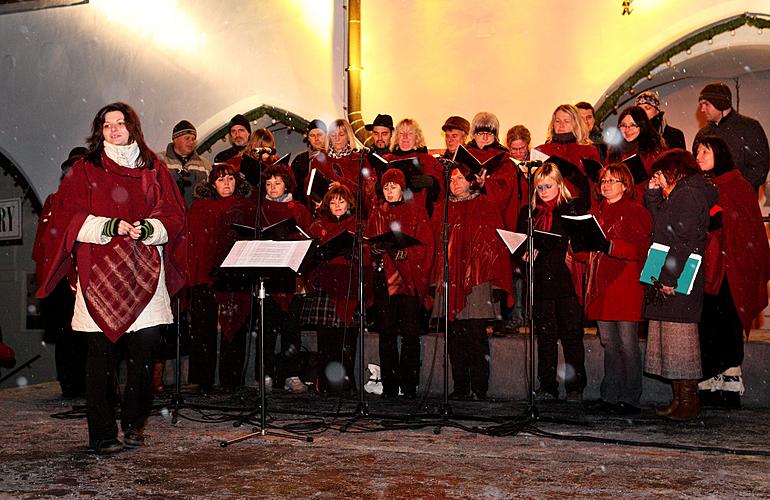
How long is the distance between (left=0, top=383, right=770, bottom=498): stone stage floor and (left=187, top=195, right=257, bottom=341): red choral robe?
3.10ft

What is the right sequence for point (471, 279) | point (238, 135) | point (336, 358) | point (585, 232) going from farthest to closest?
point (238, 135)
point (336, 358)
point (471, 279)
point (585, 232)

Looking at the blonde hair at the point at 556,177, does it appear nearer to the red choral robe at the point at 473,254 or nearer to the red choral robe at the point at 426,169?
the red choral robe at the point at 473,254

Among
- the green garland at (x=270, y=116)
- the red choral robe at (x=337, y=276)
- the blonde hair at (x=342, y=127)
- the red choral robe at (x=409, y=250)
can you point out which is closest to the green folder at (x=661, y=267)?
the red choral robe at (x=409, y=250)

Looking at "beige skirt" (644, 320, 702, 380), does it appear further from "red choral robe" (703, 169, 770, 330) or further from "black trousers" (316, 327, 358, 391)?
"black trousers" (316, 327, 358, 391)

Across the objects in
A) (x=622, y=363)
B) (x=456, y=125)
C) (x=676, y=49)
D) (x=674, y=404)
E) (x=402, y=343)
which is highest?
(x=676, y=49)

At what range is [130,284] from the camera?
4781 millimetres

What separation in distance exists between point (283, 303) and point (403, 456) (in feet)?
9.42

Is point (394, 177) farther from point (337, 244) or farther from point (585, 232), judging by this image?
point (585, 232)

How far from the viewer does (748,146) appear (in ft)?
21.4

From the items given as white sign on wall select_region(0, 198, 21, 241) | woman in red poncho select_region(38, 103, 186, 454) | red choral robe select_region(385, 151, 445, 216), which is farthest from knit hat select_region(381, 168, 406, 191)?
white sign on wall select_region(0, 198, 21, 241)

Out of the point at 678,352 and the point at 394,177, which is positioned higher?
the point at 394,177

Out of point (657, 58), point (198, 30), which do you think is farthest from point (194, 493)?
point (198, 30)

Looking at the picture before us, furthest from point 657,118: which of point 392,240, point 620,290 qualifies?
point 392,240

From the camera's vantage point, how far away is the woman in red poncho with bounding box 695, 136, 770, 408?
20.1 ft
